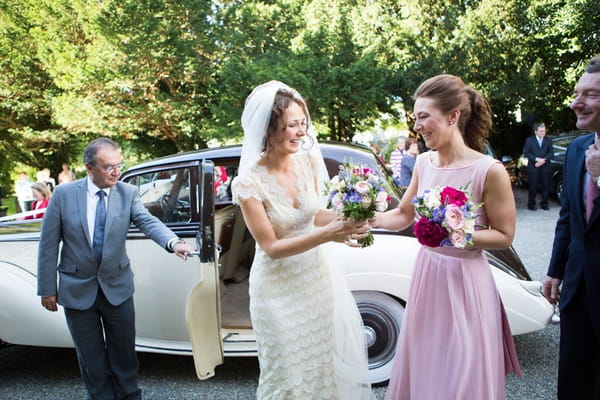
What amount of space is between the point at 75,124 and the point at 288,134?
17511 millimetres

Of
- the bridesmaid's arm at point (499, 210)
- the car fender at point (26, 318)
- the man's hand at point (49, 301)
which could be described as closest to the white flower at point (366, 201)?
the bridesmaid's arm at point (499, 210)

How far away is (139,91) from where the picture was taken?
16062 millimetres

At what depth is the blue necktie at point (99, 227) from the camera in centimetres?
299

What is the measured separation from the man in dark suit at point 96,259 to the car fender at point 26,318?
0.79 m

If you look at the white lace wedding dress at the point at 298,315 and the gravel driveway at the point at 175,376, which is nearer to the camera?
the white lace wedding dress at the point at 298,315

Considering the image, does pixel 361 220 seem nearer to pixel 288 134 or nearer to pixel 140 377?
pixel 288 134

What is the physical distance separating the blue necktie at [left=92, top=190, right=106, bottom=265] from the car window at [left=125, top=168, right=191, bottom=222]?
807 millimetres

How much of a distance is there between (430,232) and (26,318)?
348 centimetres

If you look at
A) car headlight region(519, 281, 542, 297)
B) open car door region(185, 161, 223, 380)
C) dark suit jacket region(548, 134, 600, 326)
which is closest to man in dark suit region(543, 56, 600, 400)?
dark suit jacket region(548, 134, 600, 326)

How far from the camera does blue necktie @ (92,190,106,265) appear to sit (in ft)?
9.80

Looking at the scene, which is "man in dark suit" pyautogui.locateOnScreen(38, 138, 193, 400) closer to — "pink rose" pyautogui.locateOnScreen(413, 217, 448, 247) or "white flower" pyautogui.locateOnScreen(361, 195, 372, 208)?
"white flower" pyautogui.locateOnScreen(361, 195, 372, 208)

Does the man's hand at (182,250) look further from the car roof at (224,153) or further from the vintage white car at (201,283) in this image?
the car roof at (224,153)

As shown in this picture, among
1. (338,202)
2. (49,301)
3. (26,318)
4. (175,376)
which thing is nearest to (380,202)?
(338,202)

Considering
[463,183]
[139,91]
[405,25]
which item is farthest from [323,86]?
[463,183]
